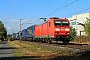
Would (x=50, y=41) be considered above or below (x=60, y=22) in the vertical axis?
below

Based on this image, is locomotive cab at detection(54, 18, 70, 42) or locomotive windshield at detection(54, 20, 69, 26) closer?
locomotive cab at detection(54, 18, 70, 42)

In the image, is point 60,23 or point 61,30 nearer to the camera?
point 61,30

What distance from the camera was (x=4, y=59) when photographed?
659 inches

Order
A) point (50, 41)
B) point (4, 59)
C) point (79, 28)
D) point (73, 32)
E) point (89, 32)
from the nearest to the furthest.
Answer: point (4, 59) < point (50, 41) < point (89, 32) < point (73, 32) < point (79, 28)

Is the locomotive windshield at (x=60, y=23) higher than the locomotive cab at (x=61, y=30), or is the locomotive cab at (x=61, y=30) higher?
the locomotive windshield at (x=60, y=23)

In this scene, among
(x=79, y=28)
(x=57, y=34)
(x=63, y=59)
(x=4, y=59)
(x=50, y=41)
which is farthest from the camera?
(x=79, y=28)

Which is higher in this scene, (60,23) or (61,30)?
(60,23)

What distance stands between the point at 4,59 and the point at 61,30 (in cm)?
2235

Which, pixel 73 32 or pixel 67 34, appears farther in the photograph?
pixel 73 32

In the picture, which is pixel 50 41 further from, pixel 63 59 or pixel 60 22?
pixel 63 59

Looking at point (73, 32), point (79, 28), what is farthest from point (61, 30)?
point (79, 28)

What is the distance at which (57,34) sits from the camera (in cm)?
3812

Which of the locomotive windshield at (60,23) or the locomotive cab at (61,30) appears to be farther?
the locomotive windshield at (60,23)

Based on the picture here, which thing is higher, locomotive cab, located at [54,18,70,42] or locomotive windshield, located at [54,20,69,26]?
locomotive windshield, located at [54,20,69,26]
